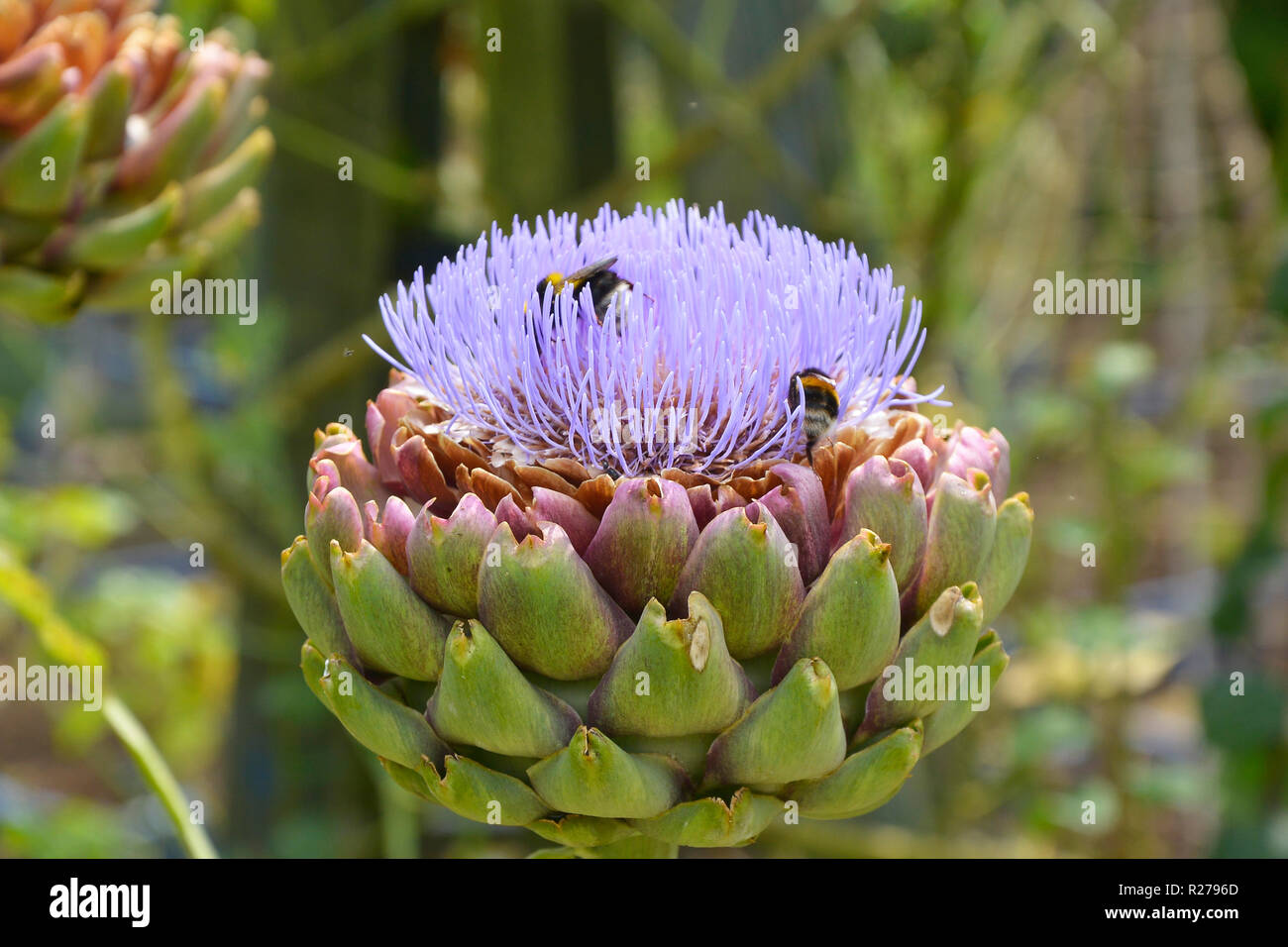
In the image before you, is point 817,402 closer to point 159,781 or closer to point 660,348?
point 660,348

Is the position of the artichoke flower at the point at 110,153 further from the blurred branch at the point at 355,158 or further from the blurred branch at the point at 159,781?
the blurred branch at the point at 355,158

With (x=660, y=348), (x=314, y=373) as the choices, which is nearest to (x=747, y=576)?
(x=660, y=348)

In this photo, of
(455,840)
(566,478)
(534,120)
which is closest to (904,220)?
(534,120)

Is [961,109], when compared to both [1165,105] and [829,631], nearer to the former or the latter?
[1165,105]

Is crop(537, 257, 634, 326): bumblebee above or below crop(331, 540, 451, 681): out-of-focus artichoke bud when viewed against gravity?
above

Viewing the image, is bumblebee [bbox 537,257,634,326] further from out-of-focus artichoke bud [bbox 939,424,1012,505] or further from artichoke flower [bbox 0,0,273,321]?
artichoke flower [bbox 0,0,273,321]

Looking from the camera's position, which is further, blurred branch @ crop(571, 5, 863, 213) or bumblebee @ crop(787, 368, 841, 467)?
blurred branch @ crop(571, 5, 863, 213)

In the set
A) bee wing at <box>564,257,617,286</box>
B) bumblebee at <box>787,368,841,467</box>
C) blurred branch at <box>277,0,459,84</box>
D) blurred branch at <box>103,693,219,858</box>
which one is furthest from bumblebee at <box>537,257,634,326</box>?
blurred branch at <box>277,0,459,84</box>
